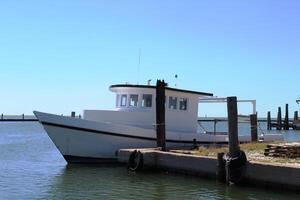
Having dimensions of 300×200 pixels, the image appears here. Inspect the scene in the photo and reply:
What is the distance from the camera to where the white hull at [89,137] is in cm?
2177

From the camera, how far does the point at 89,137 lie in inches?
866

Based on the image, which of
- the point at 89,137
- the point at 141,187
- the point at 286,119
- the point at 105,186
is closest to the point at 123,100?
the point at 89,137

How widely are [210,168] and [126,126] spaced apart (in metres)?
6.25

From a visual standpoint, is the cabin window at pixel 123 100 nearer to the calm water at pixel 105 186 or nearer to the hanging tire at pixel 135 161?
the calm water at pixel 105 186

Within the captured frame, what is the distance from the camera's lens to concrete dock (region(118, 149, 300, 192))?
47.1 ft

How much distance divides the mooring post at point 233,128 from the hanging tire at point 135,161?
15.0ft

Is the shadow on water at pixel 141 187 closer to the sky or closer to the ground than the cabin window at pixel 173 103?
closer to the ground

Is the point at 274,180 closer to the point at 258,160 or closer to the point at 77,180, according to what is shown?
the point at 258,160

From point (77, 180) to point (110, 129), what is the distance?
4100 mm

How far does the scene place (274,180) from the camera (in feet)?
48.7

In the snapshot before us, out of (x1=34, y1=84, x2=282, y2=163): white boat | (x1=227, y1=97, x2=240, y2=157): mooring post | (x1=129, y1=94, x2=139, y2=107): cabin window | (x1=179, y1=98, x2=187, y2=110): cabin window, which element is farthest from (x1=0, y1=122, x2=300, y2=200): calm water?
(x1=179, y1=98, x2=187, y2=110): cabin window

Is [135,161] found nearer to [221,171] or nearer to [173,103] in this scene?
[221,171]

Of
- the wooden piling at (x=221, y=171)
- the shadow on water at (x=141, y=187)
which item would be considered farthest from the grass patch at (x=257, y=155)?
the shadow on water at (x=141, y=187)

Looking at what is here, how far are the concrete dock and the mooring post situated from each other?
67 centimetres
